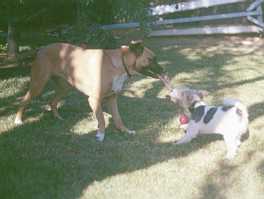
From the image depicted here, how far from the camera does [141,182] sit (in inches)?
173

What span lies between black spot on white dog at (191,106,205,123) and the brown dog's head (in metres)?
0.68

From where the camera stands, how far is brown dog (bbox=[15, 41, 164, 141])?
5355mm

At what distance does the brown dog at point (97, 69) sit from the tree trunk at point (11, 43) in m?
3.93

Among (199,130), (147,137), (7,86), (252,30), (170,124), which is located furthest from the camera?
(252,30)

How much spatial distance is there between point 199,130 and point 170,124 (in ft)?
2.64

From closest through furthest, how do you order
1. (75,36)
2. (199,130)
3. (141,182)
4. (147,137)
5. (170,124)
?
(141,182) < (199,130) < (147,137) < (170,124) < (75,36)

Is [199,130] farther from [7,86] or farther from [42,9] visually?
[42,9]

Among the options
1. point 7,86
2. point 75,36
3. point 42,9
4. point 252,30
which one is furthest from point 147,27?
point 252,30

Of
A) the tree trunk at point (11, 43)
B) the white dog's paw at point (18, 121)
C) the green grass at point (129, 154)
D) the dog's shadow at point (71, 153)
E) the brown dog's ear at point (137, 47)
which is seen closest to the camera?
the green grass at point (129, 154)

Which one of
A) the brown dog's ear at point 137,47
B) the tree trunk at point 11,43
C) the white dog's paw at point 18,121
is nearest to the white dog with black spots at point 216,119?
the brown dog's ear at point 137,47

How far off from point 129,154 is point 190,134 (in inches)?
29.7

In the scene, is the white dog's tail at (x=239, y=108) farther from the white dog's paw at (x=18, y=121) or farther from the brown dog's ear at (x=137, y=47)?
the white dog's paw at (x=18, y=121)

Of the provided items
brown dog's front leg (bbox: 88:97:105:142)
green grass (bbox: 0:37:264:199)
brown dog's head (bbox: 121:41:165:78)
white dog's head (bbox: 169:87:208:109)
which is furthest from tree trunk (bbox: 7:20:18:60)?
white dog's head (bbox: 169:87:208:109)

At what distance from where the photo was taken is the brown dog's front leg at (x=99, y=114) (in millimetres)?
5426
